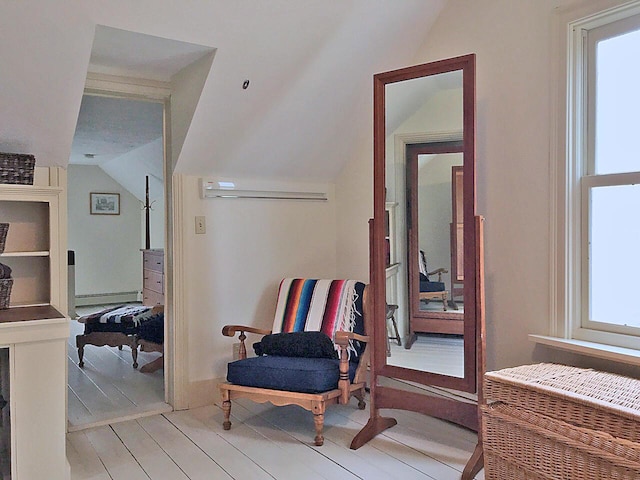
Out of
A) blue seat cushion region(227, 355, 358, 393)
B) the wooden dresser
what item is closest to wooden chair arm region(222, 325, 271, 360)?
blue seat cushion region(227, 355, 358, 393)

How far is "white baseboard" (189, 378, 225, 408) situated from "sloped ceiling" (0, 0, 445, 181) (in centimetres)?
134

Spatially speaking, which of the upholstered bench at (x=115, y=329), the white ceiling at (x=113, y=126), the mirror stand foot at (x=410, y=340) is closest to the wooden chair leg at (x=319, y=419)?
the mirror stand foot at (x=410, y=340)

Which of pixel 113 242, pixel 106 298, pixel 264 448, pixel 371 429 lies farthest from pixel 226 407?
pixel 113 242

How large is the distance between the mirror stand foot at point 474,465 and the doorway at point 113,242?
1878 millimetres

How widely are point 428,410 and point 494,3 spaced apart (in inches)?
84.6

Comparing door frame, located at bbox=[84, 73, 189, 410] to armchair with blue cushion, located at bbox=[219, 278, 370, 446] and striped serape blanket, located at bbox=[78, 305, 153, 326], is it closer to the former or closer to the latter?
armchair with blue cushion, located at bbox=[219, 278, 370, 446]

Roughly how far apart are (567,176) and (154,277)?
14.5 ft

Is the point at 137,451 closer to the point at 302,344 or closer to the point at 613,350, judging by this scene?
the point at 302,344

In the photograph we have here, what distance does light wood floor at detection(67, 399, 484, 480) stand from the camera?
2.55m

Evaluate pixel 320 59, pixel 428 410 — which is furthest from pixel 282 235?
pixel 428 410

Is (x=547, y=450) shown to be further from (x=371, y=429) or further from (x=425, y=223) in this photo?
(x=425, y=223)

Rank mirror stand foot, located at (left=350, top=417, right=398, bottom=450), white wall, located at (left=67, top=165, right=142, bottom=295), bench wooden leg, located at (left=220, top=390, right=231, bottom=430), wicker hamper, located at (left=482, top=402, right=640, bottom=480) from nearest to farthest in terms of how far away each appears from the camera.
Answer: wicker hamper, located at (left=482, top=402, right=640, bottom=480), mirror stand foot, located at (left=350, top=417, right=398, bottom=450), bench wooden leg, located at (left=220, top=390, right=231, bottom=430), white wall, located at (left=67, top=165, right=142, bottom=295)

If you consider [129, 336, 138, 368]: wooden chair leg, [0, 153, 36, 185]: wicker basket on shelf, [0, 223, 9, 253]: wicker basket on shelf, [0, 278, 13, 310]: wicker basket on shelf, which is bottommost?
[129, 336, 138, 368]: wooden chair leg

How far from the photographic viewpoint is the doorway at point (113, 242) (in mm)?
3680
